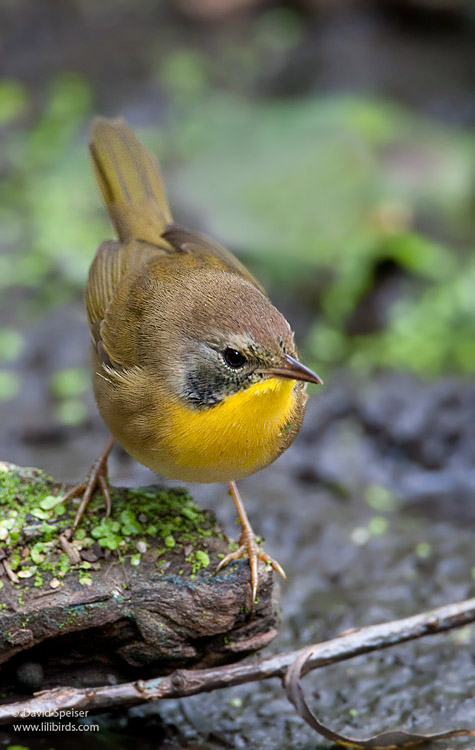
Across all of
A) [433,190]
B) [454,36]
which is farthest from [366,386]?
[454,36]

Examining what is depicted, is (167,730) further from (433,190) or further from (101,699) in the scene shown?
(433,190)

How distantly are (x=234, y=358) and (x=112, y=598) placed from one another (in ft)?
2.98

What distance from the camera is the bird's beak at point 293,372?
120 inches

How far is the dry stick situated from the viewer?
9.61 feet

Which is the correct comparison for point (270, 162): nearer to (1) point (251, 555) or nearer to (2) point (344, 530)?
(2) point (344, 530)

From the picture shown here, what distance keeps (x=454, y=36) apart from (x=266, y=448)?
28.2 feet

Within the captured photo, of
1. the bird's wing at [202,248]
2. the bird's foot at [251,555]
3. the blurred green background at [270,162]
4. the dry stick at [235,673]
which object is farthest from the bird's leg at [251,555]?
the blurred green background at [270,162]

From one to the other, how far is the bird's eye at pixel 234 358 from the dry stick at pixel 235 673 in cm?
102

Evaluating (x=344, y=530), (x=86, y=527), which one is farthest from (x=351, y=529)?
(x=86, y=527)

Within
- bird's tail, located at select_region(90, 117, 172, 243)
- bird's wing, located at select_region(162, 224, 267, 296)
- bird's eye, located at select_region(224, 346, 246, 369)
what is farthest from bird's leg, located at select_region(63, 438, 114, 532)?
bird's tail, located at select_region(90, 117, 172, 243)

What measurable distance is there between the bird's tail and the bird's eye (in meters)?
1.18

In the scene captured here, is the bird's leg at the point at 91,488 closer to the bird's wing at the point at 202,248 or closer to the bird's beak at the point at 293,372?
the bird's beak at the point at 293,372

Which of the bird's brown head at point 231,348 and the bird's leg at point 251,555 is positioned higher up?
the bird's brown head at point 231,348

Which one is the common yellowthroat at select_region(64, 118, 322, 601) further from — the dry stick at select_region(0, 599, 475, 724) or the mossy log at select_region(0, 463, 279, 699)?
the dry stick at select_region(0, 599, 475, 724)
